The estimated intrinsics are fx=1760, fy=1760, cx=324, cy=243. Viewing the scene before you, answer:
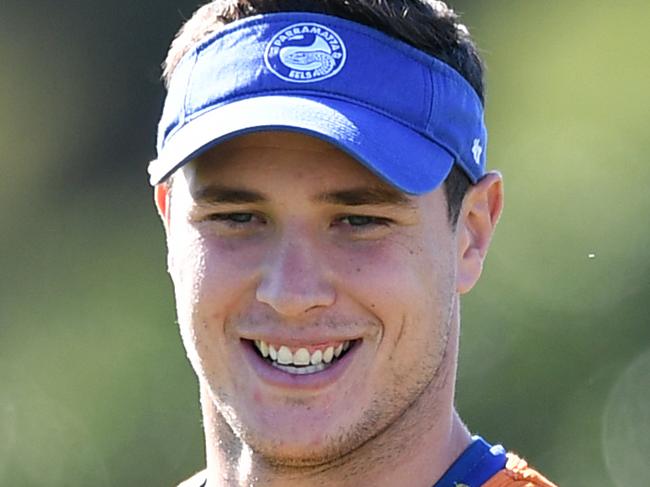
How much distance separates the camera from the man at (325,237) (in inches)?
115

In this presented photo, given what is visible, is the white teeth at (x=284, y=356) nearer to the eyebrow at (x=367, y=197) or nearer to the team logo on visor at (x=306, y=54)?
the eyebrow at (x=367, y=197)

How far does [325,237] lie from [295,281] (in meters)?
0.10

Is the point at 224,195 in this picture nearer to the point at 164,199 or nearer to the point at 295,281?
the point at 295,281

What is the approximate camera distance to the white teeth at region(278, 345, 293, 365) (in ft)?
9.72

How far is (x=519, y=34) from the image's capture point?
9.39m

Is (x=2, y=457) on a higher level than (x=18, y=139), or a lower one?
lower

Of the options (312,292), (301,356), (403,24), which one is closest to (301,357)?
(301,356)

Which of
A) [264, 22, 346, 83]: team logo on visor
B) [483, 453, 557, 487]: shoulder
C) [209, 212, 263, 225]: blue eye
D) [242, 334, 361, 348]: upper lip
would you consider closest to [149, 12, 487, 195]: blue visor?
[264, 22, 346, 83]: team logo on visor

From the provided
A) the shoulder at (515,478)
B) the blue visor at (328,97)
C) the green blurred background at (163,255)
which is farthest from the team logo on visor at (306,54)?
the green blurred background at (163,255)

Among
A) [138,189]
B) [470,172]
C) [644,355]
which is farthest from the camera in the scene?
[138,189]

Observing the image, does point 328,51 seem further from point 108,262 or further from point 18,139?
point 18,139

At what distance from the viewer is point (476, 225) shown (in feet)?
10.5

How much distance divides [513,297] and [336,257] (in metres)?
5.53

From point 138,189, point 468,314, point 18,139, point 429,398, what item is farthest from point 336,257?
point 18,139
